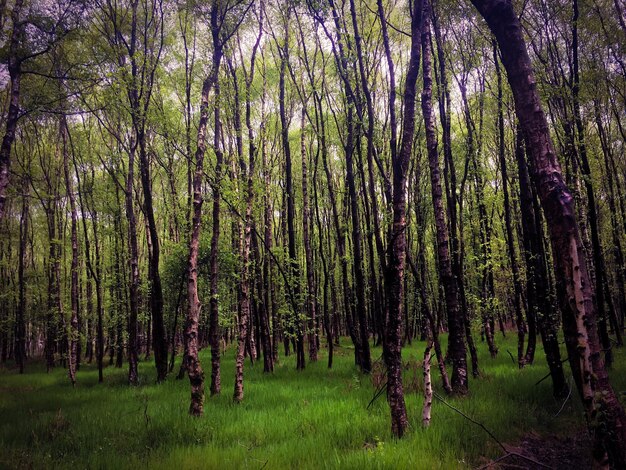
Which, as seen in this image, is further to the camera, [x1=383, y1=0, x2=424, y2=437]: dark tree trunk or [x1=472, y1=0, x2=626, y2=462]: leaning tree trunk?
[x1=383, y1=0, x2=424, y2=437]: dark tree trunk

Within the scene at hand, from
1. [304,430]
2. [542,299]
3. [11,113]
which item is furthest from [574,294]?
[11,113]

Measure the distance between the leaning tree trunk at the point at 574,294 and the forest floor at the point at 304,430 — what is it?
1505mm

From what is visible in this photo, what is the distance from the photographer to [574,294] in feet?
11.5

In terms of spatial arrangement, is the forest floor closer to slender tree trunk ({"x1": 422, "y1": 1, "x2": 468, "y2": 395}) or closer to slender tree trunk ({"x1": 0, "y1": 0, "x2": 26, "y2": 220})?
slender tree trunk ({"x1": 422, "y1": 1, "x2": 468, "y2": 395})

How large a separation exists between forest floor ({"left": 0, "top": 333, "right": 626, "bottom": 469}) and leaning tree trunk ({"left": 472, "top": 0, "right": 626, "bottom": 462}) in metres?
1.51

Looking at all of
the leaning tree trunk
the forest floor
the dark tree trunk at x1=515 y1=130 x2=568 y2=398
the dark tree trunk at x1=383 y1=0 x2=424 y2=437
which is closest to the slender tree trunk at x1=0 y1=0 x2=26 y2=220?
the forest floor

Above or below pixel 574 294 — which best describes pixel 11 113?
above

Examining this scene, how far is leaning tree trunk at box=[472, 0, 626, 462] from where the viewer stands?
3389 mm

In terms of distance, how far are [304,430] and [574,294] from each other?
5.15 metres

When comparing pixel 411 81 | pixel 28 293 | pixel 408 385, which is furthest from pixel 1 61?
pixel 28 293

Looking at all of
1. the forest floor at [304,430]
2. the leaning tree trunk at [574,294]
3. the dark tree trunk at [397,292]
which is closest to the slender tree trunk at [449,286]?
the forest floor at [304,430]

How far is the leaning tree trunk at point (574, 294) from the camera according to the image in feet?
11.1

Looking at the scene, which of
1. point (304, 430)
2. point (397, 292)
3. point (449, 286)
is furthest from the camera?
point (449, 286)

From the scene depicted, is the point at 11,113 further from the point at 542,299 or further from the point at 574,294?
the point at 542,299
